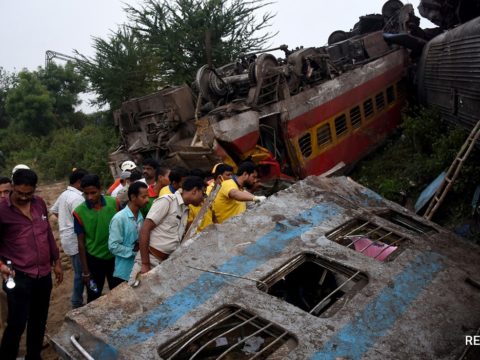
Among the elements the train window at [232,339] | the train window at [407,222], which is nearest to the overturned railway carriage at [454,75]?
the train window at [407,222]

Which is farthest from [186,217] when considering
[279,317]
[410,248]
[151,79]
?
[151,79]

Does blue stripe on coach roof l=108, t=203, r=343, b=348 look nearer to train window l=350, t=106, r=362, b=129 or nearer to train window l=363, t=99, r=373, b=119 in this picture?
train window l=350, t=106, r=362, b=129

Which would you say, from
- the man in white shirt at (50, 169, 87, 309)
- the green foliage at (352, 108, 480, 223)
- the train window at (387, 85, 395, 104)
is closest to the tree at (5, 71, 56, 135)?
the train window at (387, 85, 395, 104)

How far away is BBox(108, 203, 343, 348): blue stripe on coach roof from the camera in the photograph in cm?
230

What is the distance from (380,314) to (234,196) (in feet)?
5.49

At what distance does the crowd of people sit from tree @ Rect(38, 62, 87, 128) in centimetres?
2428

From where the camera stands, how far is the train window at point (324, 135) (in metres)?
8.40

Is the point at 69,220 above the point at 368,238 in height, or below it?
above

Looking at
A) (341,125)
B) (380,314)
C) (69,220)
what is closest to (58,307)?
(69,220)

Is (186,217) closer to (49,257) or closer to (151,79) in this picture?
(49,257)

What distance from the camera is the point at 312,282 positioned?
3154mm

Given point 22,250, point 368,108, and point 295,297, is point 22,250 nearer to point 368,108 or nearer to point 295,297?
point 295,297

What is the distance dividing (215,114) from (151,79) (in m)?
10.9

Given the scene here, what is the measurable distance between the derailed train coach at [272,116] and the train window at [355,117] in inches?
1.3
